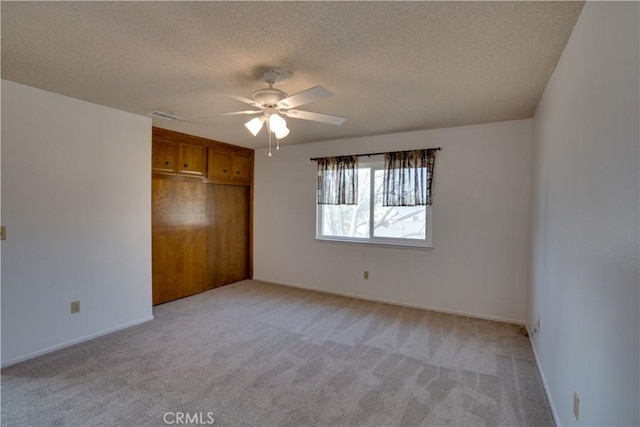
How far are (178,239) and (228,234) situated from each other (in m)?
0.92

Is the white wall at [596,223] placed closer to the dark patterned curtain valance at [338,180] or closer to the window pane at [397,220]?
the window pane at [397,220]

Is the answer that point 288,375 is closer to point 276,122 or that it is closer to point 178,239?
point 276,122

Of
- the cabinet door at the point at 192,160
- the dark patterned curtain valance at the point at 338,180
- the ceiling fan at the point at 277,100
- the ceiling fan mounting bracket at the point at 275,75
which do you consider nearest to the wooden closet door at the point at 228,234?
the cabinet door at the point at 192,160

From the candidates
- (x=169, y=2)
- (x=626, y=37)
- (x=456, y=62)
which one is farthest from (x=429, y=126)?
(x=169, y=2)

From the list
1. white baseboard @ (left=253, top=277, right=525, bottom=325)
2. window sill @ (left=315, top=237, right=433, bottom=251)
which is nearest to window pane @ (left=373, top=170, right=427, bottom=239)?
window sill @ (left=315, top=237, right=433, bottom=251)

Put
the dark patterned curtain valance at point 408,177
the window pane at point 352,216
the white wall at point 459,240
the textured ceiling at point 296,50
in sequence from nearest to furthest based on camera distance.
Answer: the textured ceiling at point 296,50, the white wall at point 459,240, the dark patterned curtain valance at point 408,177, the window pane at point 352,216

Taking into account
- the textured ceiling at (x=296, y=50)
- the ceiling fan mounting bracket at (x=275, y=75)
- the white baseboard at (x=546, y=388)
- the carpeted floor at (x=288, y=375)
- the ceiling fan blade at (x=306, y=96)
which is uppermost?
the textured ceiling at (x=296, y=50)

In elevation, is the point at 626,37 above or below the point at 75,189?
above

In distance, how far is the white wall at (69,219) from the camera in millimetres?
2562

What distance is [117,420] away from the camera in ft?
6.24

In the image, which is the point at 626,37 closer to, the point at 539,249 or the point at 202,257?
the point at 539,249

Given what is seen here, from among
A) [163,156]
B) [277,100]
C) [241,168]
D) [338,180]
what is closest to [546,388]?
[277,100]

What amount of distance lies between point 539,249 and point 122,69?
3676mm

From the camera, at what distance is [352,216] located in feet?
14.8
